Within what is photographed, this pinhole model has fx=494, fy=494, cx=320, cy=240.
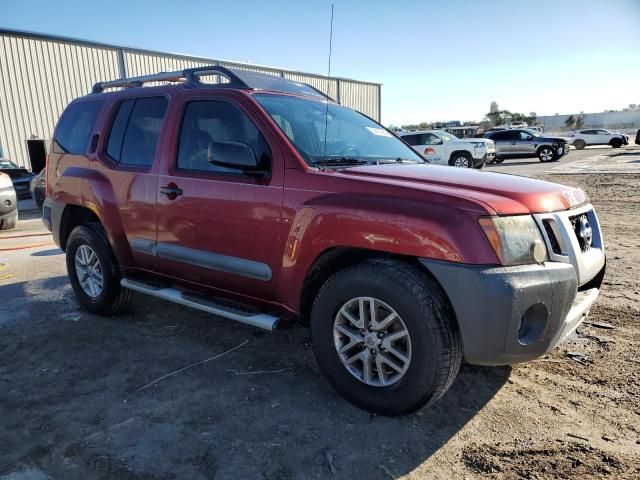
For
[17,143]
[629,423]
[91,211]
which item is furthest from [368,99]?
[629,423]

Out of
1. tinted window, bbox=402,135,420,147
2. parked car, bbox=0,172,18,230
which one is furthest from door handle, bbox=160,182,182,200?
tinted window, bbox=402,135,420,147

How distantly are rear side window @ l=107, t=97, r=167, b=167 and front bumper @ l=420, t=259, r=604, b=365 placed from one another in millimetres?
2574

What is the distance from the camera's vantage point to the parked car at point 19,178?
13.1 m

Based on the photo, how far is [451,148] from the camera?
20.0 m

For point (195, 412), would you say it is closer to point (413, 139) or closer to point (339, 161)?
point (339, 161)

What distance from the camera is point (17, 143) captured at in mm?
16172

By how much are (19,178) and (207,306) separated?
12.3m

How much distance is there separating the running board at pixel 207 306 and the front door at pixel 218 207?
0.14 m

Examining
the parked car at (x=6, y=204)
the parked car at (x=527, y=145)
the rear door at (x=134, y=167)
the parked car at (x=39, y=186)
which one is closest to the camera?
the rear door at (x=134, y=167)

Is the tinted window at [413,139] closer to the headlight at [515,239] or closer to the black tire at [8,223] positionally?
the black tire at [8,223]

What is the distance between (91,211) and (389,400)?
11.1 feet

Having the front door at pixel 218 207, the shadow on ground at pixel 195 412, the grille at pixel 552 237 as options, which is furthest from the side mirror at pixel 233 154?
the grille at pixel 552 237

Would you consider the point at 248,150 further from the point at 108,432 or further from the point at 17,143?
the point at 17,143

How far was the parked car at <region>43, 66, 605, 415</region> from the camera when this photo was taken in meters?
2.48
